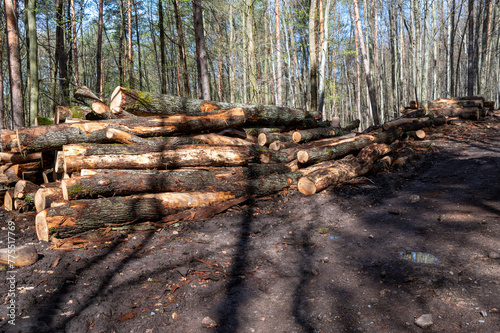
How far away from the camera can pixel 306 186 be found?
238 inches

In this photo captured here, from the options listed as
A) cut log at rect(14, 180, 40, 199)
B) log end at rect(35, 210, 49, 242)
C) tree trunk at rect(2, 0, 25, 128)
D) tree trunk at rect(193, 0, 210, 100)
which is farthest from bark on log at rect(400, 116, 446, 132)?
tree trunk at rect(2, 0, 25, 128)

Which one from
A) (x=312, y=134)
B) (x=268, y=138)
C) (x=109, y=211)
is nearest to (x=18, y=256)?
(x=109, y=211)

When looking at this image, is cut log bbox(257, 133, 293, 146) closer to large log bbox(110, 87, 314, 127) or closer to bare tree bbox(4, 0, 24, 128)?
large log bbox(110, 87, 314, 127)

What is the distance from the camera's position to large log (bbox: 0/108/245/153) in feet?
16.9

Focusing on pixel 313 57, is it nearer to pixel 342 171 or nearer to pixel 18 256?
pixel 342 171

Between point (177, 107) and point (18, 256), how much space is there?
14.8ft

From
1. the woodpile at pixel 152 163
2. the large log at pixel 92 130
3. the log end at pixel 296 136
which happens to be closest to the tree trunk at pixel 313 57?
the log end at pixel 296 136

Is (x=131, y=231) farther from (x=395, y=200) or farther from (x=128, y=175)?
(x=395, y=200)

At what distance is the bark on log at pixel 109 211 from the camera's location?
158 inches

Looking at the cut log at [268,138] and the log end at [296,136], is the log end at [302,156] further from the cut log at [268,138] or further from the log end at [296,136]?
the log end at [296,136]

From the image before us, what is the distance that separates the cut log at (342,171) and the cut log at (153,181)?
3.37 ft

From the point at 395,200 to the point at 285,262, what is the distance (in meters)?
2.98

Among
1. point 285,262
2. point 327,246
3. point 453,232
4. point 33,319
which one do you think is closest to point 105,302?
point 33,319

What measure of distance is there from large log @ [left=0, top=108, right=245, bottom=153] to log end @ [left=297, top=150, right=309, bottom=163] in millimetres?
2052
